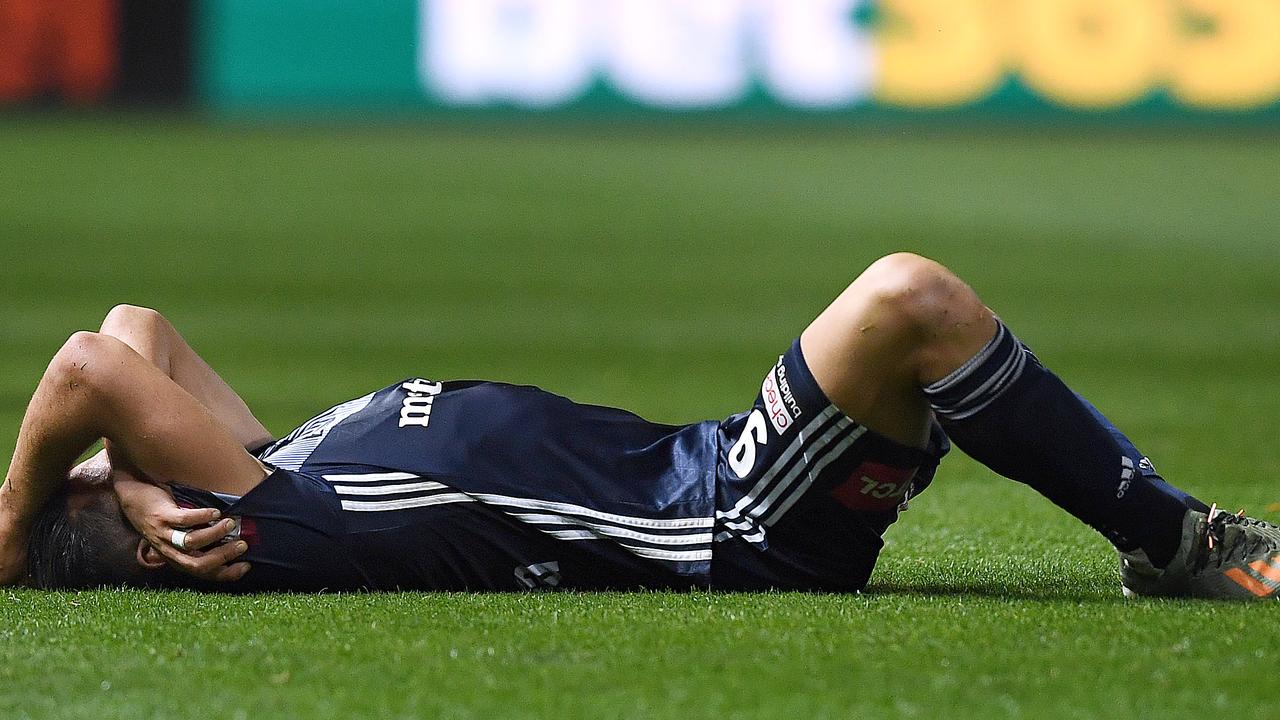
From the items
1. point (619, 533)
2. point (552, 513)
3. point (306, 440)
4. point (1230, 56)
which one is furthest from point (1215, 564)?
point (1230, 56)

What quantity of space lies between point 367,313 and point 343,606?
7.07 meters

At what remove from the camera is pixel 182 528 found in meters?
3.15

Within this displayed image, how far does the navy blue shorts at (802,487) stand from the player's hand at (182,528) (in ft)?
2.83

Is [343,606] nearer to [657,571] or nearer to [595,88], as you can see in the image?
[657,571]

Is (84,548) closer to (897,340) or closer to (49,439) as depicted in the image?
(49,439)

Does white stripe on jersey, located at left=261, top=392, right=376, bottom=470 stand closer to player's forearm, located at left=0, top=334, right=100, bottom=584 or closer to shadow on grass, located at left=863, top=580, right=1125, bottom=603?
player's forearm, located at left=0, top=334, right=100, bottom=584

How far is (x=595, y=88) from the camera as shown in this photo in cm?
1944

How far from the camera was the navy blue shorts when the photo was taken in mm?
3080

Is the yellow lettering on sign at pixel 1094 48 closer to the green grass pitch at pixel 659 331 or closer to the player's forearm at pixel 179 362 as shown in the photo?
the green grass pitch at pixel 659 331

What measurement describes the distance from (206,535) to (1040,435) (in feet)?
4.68

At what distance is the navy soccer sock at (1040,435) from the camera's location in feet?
9.71

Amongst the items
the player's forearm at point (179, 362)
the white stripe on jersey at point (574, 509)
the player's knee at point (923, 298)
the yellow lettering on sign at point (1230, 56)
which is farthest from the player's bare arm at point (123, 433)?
the yellow lettering on sign at point (1230, 56)

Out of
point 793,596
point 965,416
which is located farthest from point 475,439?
point 965,416

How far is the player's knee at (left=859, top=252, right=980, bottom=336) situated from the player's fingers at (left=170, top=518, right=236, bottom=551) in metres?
1.20
